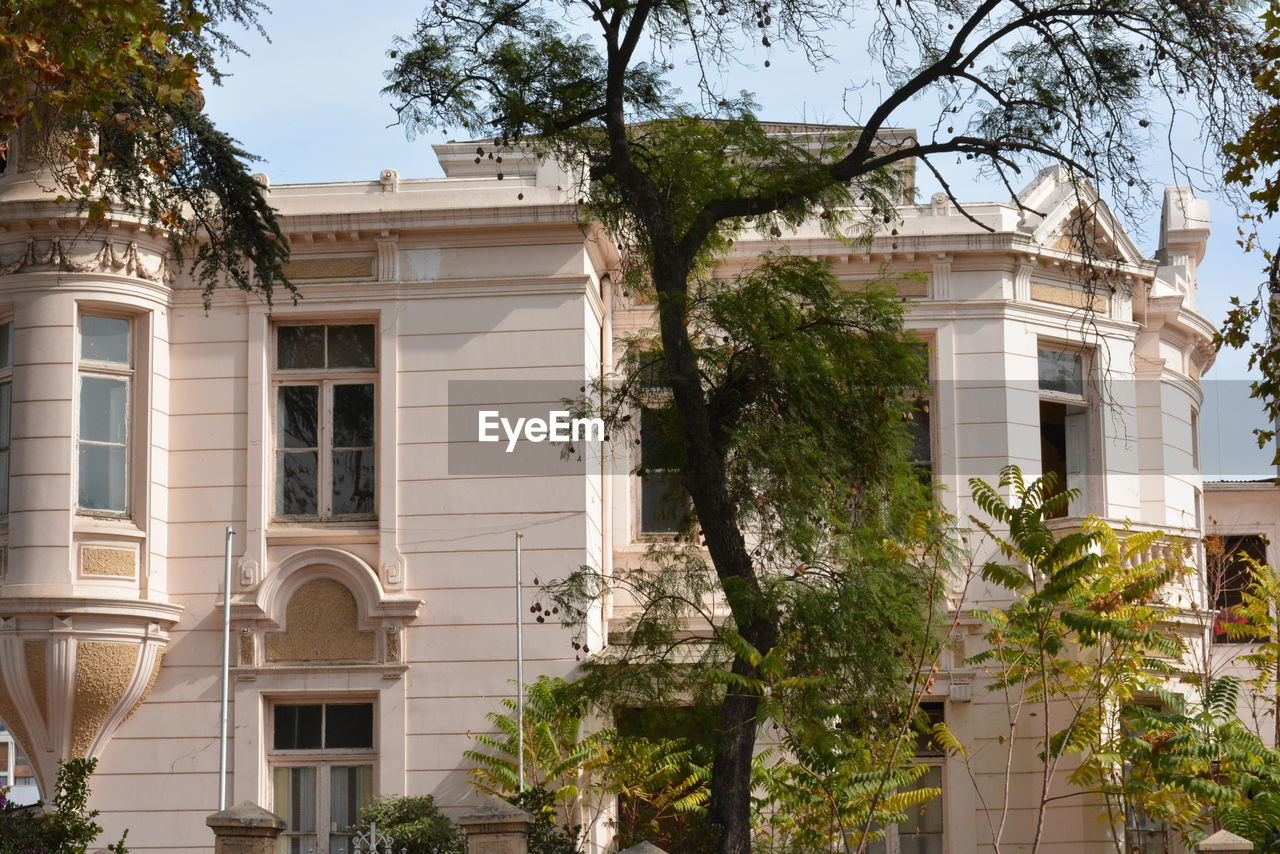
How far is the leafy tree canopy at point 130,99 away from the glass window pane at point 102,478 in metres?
5.02

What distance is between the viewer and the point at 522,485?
62.7 ft

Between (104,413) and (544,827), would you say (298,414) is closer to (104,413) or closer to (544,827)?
(104,413)

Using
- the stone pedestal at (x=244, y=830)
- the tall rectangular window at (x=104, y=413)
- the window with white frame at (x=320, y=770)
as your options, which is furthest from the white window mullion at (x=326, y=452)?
the stone pedestal at (x=244, y=830)

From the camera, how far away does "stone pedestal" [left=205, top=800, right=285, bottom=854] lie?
1313cm

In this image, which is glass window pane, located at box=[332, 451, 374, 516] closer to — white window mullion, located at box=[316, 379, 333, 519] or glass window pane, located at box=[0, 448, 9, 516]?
white window mullion, located at box=[316, 379, 333, 519]

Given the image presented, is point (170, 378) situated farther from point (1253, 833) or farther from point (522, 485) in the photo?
point (1253, 833)

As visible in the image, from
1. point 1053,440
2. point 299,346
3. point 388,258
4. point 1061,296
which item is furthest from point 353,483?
point 1053,440

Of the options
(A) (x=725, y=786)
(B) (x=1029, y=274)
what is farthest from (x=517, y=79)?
(B) (x=1029, y=274)

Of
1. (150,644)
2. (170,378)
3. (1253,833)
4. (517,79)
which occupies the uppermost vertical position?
(517,79)

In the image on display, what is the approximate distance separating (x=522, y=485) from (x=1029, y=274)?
21.6ft

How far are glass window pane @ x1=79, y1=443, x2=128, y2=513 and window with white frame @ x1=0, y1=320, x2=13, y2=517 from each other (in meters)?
0.88

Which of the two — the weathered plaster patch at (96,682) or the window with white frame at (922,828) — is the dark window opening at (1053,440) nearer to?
the window with white frame at (922,828)

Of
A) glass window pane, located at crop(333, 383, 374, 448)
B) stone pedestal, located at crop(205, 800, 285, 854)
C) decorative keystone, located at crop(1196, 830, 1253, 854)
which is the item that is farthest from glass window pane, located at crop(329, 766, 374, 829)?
decorative keystone, located at crop(1196, 830, 1253, 854)

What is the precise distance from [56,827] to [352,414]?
→ 6.65 metres
